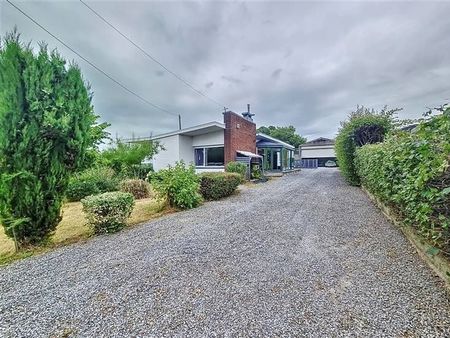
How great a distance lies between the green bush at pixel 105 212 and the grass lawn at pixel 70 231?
0.37 meters

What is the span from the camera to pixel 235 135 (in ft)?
55.2

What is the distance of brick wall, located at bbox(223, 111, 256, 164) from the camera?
16219mm

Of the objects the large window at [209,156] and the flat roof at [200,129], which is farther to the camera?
the large window at [209,156]

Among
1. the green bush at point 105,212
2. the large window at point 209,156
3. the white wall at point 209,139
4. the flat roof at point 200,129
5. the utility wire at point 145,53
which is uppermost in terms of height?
the utility wire at point 145,53

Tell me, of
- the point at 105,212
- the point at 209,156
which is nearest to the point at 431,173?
the point at 105,212

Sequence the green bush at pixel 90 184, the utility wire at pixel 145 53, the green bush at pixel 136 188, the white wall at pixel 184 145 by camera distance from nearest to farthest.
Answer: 1. the utility wire at pixel 145 53
2. the green bush at pixel 90 184
3. the green bush at pixel 136 188
4. the white wall at pixel 184 145

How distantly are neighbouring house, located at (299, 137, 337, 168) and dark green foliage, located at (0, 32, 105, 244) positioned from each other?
38.0 meters

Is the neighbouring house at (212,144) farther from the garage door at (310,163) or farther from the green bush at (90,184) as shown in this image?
the garage door at (310,163)

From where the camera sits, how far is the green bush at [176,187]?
25.0ft

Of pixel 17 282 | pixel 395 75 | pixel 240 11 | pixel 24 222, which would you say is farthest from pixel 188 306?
pixel 395 75

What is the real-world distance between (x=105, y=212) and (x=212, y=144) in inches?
486

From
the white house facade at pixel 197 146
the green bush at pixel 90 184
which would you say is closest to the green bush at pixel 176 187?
the green bush at pixel 90 184

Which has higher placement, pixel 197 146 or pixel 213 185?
pixel 197 146

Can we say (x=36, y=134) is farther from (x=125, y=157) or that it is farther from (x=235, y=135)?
(x=235, y=135)
